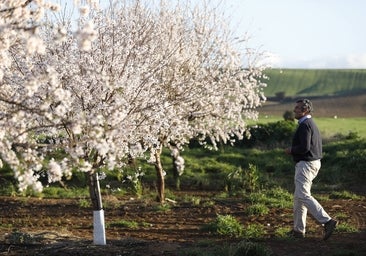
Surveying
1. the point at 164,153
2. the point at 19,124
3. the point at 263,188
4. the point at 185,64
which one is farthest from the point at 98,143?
the point at 164,153

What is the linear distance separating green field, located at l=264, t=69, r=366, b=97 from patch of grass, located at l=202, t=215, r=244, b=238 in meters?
62.6

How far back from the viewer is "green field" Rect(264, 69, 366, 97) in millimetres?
77562

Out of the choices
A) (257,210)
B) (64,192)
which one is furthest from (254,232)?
(64,192)

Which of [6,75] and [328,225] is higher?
[6,75]

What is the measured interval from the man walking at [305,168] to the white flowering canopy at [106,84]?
2.41 metres

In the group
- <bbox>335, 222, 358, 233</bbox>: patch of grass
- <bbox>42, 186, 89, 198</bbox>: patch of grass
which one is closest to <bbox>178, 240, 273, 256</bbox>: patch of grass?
<bbox>335, 222, 358, 233</bbox>: patch of grass

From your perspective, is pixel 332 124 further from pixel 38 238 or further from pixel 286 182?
pixel 38 238

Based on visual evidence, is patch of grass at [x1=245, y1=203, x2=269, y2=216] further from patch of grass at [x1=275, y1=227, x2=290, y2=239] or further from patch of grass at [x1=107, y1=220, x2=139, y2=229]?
patch of grass at [x1=107, y1=220, x2=139, y2=229]

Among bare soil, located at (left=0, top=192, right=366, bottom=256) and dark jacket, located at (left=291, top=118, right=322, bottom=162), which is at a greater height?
dark jacket, located at (left=291, top=118, right=322, bottom=162)

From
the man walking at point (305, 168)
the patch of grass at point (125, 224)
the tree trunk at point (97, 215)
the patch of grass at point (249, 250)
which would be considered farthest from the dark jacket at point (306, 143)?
the patch of grass at point (125, 224)

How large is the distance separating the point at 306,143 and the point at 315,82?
78655 millimetres

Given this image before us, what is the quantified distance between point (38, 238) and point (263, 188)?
28.4 ft

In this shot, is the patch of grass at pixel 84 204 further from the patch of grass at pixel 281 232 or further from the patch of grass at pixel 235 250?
the patch of grass at pixel 235 250

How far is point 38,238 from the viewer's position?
10.2 metres
